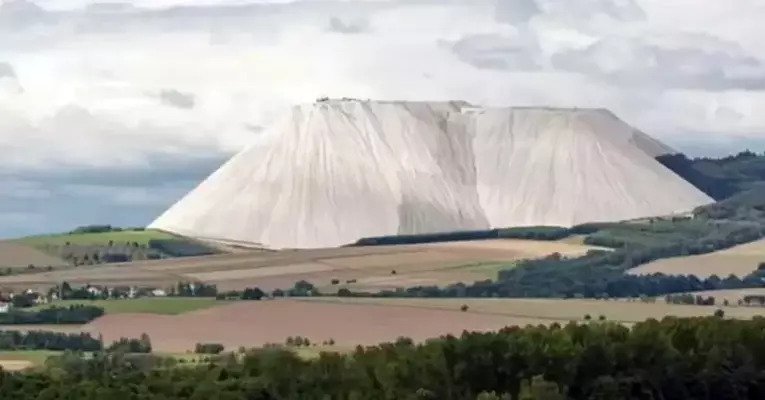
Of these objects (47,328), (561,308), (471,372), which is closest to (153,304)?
(47,328)

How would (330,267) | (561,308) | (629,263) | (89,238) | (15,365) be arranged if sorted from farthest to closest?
(89,238) < (330,267) < (629,263) < (561,308) < (15,365)

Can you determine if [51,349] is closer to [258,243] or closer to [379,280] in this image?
[379,280]

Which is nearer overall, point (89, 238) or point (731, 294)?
point (731, 294)

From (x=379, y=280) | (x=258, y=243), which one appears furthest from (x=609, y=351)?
(x=258, y=243)

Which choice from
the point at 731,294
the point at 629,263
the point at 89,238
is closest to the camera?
the point at 731,294

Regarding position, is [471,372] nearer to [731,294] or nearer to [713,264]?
[731,294]

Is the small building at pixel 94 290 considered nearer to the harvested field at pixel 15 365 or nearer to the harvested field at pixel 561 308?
the harvested field at pixel 561 308
